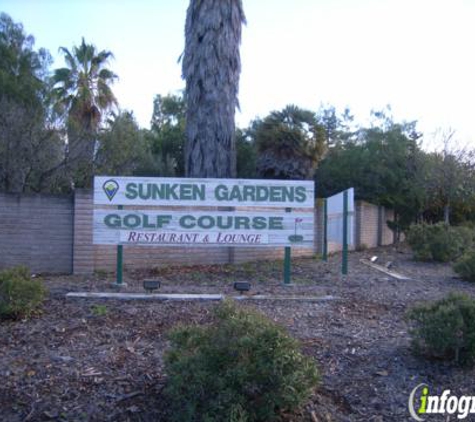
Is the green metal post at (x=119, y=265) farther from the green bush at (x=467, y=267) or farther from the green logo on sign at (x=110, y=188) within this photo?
the green bush at (x=467, y=267)

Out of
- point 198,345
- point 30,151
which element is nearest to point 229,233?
point 198,345

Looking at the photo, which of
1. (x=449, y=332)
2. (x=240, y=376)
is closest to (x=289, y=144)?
(x=449, y=332)

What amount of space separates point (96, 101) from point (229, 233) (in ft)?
61.9

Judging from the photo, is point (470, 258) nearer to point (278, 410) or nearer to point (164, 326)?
point (164, 326)

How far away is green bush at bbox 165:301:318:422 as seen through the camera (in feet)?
12.7

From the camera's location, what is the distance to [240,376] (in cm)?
391

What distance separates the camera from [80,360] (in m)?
5.28

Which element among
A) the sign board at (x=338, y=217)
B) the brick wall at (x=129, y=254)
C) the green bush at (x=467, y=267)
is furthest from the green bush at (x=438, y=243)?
the brick wall at (x=129, y=254)

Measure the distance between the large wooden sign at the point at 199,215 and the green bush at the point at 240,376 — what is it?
224 inches

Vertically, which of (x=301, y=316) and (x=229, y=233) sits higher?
(x=229, y=233)

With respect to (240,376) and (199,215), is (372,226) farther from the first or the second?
(240,376)

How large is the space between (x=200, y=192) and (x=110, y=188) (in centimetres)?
161

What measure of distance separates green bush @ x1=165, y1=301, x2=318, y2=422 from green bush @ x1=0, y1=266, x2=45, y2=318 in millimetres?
2923

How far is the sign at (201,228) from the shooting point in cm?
975
